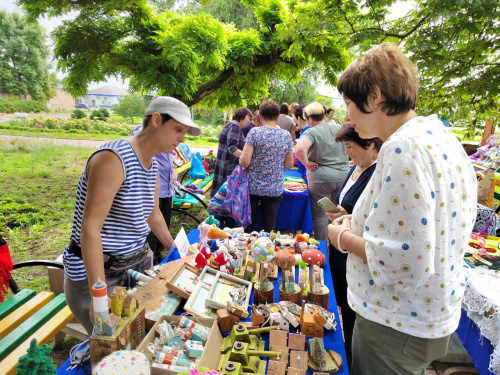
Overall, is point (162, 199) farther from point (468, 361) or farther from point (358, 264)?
point (468, 361)

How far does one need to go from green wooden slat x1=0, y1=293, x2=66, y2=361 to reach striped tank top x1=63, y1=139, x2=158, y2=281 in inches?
28.9

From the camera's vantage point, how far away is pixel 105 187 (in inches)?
49.4

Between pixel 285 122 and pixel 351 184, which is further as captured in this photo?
pixel 285 122

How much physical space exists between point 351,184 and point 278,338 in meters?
1.06

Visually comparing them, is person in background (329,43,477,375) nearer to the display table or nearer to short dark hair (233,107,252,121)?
the display table

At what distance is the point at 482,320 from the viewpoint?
71.1 inches

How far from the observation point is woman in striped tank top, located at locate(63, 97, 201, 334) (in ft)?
4.08

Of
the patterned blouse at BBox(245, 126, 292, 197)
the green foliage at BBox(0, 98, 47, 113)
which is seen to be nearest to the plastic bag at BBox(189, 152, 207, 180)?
the patterned blouse at BBox(245, 126, 292, 197)

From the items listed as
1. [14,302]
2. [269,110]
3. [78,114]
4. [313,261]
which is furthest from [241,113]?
[78,114]

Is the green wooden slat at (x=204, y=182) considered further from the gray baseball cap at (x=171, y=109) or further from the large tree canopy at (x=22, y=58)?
the large tree canopy at (x=22, y=58)

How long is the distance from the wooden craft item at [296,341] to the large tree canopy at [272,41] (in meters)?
2.51

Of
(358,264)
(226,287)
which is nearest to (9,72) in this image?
(226,287)

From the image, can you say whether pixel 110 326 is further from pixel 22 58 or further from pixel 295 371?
pixel 22 58

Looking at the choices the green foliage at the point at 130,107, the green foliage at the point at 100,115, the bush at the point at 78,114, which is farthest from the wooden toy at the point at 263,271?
the bush at the point at 78,114
